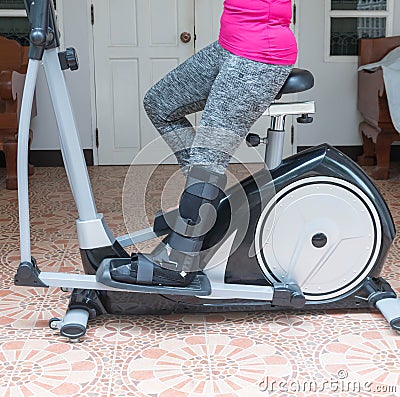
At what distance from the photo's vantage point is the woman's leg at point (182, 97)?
2.30 m

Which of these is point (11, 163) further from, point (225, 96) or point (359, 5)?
point (359, 5)

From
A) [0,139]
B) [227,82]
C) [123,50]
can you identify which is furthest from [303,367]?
[123,50]

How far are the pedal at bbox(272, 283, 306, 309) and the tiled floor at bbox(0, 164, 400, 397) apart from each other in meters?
0.09

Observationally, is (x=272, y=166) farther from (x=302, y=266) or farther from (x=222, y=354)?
(x=222, y=354)

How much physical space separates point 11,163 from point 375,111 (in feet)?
7.87

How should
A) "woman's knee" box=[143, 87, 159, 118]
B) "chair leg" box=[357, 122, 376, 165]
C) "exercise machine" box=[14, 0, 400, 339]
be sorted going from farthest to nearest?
"chair leg" box=[357, 122, 376, 165] < "woman's knee" box=[143, 87, 159, 118] < "exercise machine" box=[14, 0, 400, 339]

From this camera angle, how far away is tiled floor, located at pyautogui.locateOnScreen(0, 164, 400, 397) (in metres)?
1.95

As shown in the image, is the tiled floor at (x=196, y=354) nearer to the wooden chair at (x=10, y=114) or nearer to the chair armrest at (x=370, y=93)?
the wooden chair at (x=10, y=114)

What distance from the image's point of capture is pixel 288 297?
2303 mm

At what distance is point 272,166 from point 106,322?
768 millimetres

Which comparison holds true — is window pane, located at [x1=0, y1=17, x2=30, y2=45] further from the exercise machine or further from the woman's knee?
the exercise machine

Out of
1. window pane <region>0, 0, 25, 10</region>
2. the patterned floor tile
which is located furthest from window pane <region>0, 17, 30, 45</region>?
the patterned floor tile

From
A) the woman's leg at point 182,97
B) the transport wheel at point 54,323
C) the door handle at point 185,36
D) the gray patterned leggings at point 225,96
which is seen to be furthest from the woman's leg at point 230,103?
the door handle at point 185,36

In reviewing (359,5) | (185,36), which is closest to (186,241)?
(185,36)
